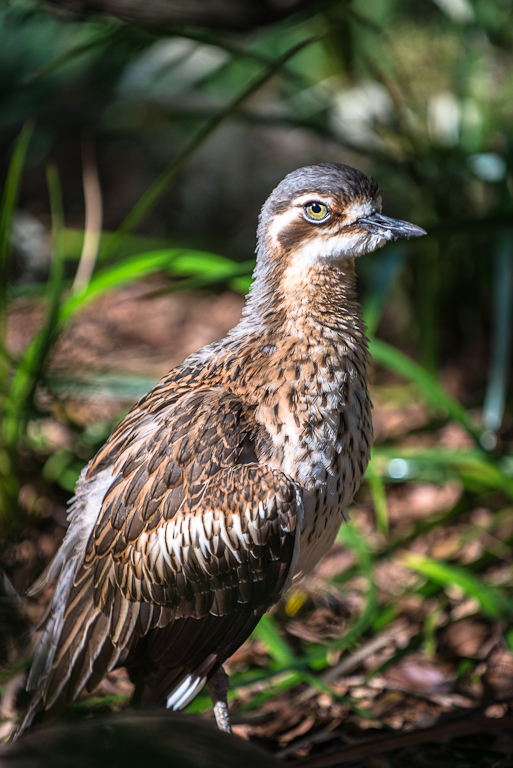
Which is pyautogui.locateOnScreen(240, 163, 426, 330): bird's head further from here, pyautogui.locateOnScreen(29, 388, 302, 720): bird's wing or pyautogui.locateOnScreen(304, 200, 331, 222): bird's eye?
pyautogui.locateOnScreen(29, 388, 302, 720): bird's wing

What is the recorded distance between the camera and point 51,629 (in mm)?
2572

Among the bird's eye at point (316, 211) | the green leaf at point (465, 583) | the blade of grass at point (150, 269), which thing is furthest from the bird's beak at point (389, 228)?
the green leaf at point (465, 583)

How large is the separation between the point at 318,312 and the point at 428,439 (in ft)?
8.15

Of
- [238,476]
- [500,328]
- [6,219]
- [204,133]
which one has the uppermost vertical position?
[204,133]

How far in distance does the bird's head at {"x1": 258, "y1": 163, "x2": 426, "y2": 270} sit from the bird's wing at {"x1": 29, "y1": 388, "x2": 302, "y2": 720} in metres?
0.56

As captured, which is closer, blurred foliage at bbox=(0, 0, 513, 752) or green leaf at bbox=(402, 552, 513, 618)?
green leaf at bbox=(402, 552, 513, 618)

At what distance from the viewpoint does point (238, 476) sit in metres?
2.22

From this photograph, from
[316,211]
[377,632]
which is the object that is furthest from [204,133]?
[377,632]

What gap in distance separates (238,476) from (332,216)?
856 millimetres

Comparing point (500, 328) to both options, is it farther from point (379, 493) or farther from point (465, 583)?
point (465, 583)

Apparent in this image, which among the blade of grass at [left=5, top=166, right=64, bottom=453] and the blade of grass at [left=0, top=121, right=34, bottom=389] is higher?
the blade of grass at [left=0, top=121, right=34, bottom=389]

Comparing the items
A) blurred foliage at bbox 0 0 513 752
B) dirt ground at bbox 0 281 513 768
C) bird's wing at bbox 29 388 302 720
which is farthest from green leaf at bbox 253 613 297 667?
bird's wing at bbox 29 388 302 720

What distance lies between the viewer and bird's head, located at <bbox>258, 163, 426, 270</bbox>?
222cm

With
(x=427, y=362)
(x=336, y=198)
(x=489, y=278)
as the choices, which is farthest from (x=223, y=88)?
(x=336, y=198)
